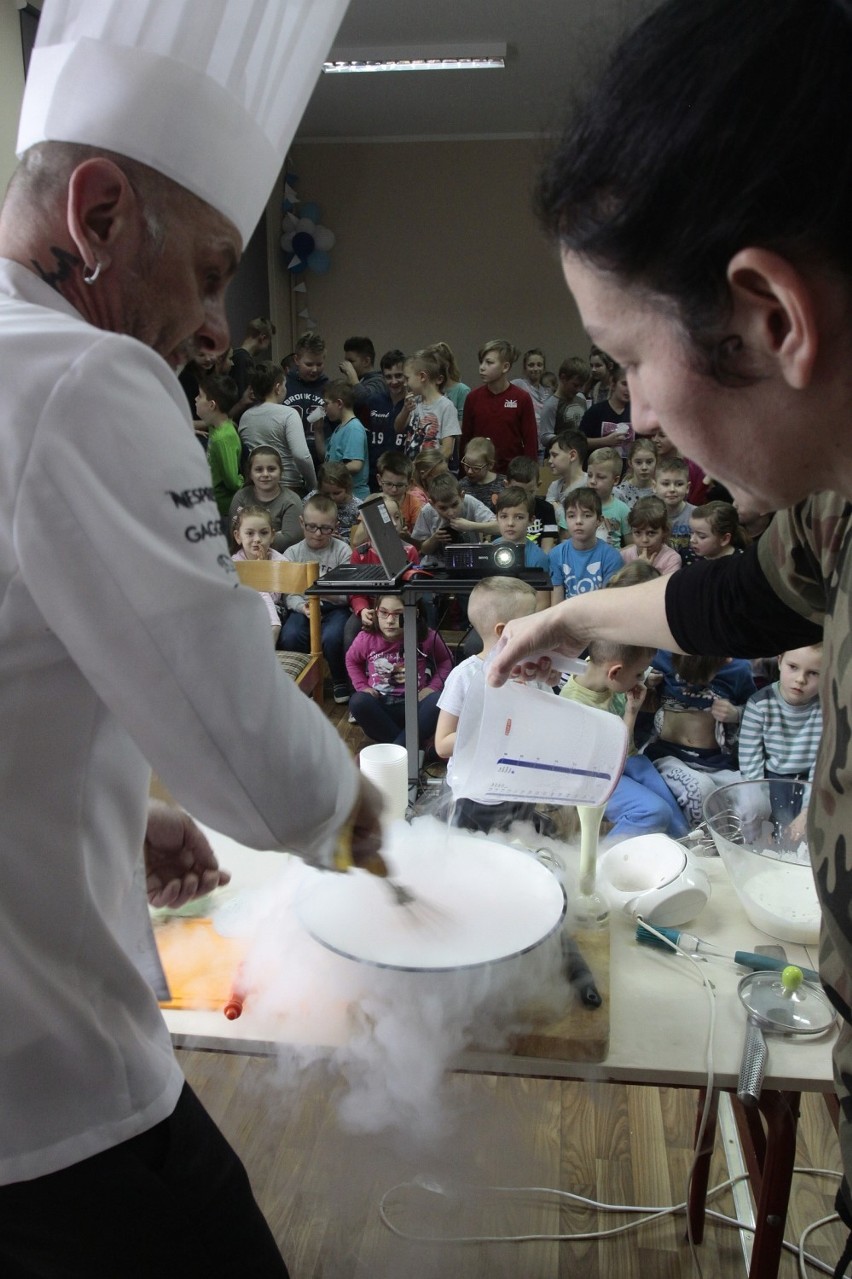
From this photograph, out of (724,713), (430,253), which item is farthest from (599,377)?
(724,713)

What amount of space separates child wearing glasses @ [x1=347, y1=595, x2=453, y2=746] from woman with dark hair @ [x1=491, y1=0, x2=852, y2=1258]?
301 cm

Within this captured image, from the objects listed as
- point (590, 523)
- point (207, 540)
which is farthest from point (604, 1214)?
point (590, 523)

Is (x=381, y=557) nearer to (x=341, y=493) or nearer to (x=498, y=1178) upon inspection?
(x=498, y=1178)

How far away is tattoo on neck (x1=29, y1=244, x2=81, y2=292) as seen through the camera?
73 centimetres

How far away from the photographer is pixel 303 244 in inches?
378

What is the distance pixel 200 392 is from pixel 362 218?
5.32 m

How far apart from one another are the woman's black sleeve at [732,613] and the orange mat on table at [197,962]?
74cm

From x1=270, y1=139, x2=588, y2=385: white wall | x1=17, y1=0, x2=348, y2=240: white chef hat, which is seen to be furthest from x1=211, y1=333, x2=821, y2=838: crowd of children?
x1=270, y1=139, x2=588, y2=385: white wall

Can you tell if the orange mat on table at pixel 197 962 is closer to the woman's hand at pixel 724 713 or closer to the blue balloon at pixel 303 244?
the woman's hand at pixel 724 713

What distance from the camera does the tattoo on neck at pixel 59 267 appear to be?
73 centimetres

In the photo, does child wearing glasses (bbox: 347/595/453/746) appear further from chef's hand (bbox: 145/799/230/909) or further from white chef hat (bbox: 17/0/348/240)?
white chef hat (bbox: 17/0/348/240)

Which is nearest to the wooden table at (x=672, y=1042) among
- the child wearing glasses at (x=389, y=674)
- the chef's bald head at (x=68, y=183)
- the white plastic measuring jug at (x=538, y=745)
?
the white plastic measuring jug at (x=538, y=745)

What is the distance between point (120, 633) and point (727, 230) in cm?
46

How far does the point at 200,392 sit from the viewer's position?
545 cm
